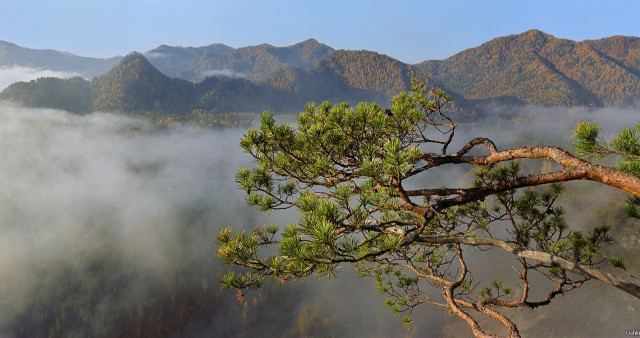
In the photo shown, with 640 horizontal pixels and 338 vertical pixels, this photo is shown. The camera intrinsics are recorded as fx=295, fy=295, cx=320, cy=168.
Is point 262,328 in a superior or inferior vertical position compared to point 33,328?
superior

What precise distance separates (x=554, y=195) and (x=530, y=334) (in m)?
51.7

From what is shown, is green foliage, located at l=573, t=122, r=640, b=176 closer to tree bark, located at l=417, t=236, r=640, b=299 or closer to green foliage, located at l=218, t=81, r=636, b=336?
green foliage, located at l=218, t=81, r=636, b=336

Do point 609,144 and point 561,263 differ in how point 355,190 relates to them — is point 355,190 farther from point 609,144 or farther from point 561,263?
point 561,263

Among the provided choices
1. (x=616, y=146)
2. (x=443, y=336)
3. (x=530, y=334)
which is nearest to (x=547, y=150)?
(x=616, y=146)

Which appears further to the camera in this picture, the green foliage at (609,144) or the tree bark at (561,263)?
the tree bark at (561,263)

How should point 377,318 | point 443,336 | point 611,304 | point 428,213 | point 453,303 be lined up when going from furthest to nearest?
1. point 377,318
2. point 443,336
3. point 611,304
4. point 453,303
5. point 428,213

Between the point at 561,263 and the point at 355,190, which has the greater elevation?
the point at 355,190

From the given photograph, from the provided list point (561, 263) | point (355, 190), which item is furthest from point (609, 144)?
point (355, 190)

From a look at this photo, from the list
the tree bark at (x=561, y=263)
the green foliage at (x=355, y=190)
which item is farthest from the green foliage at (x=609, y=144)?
the tree bark at (x=561, y=263)

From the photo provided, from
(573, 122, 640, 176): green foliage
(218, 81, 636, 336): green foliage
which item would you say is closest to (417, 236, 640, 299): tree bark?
(218, 81, 636, 336): green foliage

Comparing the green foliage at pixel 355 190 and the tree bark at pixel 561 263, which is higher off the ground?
the green foliage at pixel 355 190

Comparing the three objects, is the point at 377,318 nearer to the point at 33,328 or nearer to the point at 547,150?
the point at 547,150

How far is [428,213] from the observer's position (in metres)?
3.03

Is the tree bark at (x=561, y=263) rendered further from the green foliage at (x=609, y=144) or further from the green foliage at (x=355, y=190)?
the green foliage at (x=609, y=144)
